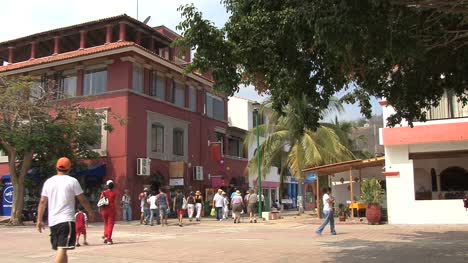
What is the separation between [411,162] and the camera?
72.5 ft

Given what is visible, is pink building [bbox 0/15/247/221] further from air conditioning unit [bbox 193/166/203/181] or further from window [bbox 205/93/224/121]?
air conditioning unit [bbox 193/166/203/181]

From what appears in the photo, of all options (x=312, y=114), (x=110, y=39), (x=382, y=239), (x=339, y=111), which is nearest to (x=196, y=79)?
(x=110, y=39)

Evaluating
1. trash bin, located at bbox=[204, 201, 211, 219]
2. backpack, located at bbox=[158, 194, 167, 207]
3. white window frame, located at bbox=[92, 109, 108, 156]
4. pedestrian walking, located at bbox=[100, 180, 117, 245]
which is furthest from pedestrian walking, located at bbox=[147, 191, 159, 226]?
trash bin, located at bbox=[204, 201, 211, 219]

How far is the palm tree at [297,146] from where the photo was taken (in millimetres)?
31766

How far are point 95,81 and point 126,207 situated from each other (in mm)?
7592

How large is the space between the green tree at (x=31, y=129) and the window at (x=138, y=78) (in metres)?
3.63

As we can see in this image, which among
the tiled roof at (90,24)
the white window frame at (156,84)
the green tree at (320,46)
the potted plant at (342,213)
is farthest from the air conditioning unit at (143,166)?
the green tree at (320,46)

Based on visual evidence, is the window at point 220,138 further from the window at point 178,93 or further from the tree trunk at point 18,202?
the tree trunk at point 18,202

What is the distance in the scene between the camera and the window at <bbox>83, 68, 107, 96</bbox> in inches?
1200

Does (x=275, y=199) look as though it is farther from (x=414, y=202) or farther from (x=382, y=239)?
(x=382, y=239)

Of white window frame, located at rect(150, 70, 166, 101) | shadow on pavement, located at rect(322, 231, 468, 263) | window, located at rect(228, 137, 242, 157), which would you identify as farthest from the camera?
window, located at rect(228, 137, 242, 157)

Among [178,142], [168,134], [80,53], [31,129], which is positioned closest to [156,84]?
[168,134]

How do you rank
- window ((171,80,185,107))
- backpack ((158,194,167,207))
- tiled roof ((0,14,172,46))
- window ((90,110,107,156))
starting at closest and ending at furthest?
1. backpack ((158,194,167,207))
2. window ((90,110,107,156))
3. tiled roof ((0,14,172,46))
4. window ((171,80,185,107))

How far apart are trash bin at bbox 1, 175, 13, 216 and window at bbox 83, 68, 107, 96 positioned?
7.30 m
